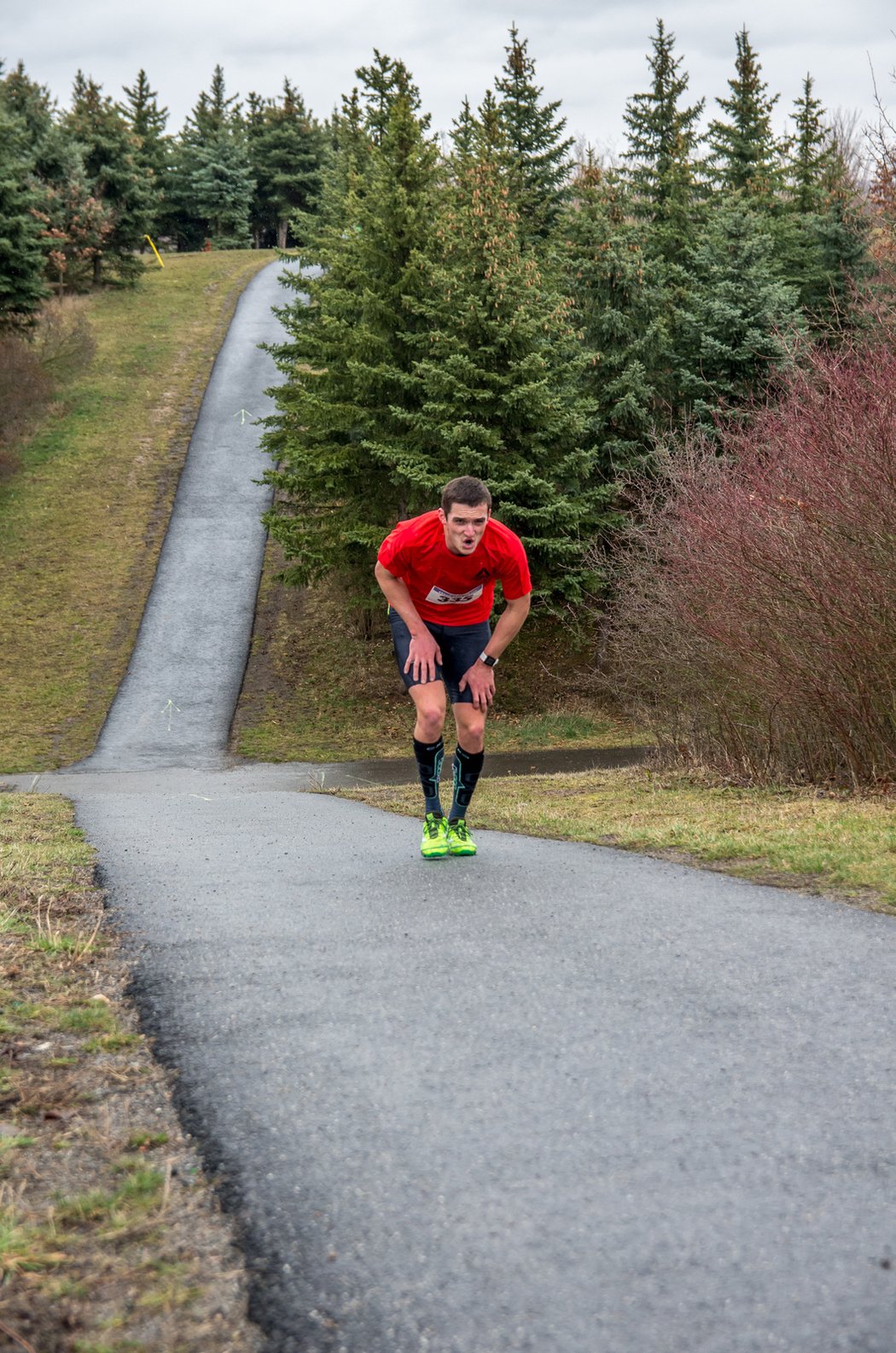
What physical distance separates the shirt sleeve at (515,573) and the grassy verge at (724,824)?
76.5 inches

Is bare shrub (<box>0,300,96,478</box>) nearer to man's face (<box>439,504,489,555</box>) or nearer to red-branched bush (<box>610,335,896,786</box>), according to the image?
red-branched bush (<box>610,335,896,786</box>)

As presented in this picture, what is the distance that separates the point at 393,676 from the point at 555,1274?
25910 mm

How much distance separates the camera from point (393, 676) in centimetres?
2836

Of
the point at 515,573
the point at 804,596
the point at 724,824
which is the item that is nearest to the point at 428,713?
the point at 515,573

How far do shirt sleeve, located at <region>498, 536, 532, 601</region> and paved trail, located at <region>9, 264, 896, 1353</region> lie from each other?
1.66 metres

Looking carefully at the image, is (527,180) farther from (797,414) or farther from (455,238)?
(797,414)

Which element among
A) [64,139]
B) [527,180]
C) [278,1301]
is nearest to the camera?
[278,1301]

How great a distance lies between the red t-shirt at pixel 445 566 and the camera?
6898 mm

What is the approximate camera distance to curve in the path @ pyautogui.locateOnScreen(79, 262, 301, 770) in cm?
2341

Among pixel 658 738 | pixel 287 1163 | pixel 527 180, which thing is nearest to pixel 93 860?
pixel 287 1163

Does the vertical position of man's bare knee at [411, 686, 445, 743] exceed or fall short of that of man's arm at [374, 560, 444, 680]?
it falls short

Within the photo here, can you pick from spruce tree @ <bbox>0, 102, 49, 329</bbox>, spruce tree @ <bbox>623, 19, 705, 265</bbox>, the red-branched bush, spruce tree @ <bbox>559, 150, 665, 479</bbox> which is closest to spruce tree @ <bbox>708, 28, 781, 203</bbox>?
spruce tree @ <bbox>623, 19, 705, 265</bbox>

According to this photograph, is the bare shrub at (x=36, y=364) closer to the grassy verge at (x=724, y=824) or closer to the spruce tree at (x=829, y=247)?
the spruce tree at (x=829, y=247)

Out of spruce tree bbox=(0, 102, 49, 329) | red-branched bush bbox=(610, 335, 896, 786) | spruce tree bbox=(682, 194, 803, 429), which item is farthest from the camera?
spruce tree bbox=(0, 102, 49, 329)
